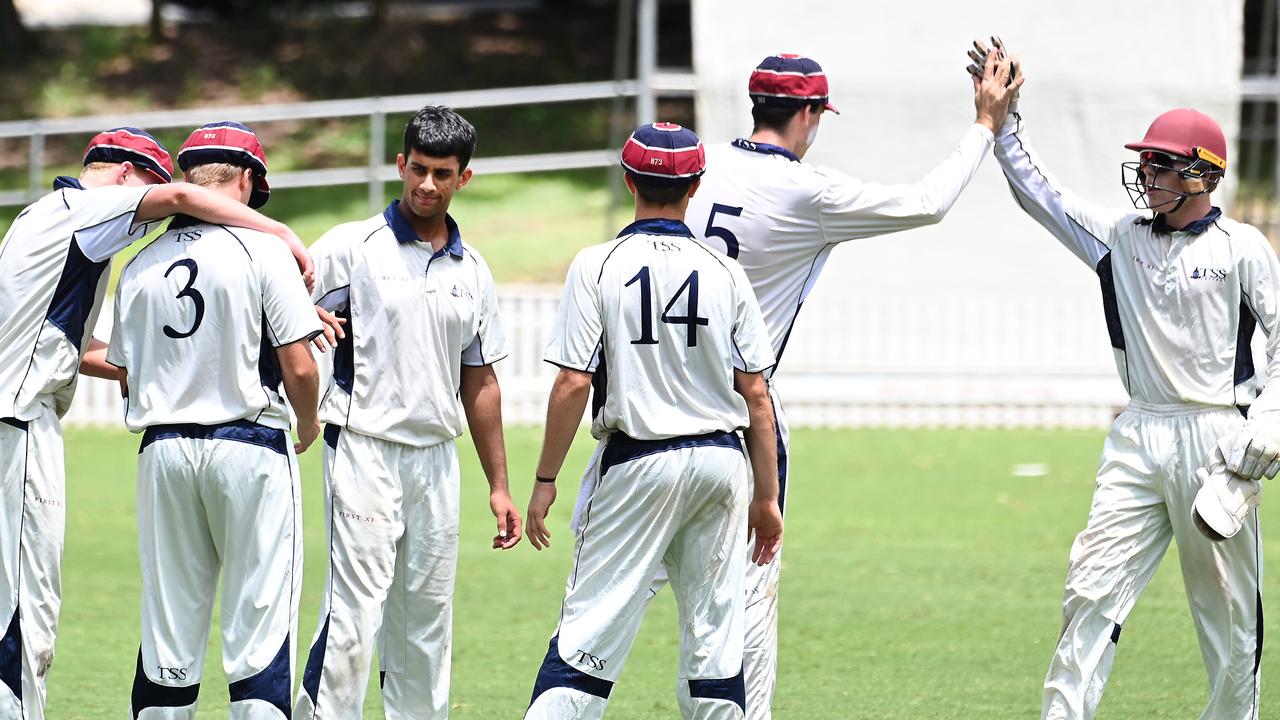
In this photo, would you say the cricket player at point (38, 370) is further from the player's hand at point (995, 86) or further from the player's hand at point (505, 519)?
the player's hand at point (995, 86)

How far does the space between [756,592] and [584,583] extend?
0.88m

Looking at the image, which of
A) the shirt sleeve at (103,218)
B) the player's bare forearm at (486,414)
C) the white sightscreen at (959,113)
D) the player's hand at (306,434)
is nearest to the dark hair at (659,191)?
the player's bare forearm at (486,414)

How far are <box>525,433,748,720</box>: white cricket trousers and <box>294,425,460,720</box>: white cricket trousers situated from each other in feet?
1.97

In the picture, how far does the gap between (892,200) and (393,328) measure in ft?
6.36

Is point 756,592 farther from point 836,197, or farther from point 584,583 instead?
point 836,197

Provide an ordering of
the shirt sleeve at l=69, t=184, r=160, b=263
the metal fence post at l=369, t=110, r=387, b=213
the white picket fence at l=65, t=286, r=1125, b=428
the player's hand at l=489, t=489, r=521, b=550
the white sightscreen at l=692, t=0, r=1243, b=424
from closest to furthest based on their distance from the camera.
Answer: the shirt sleeve at l=69, t=184, r=160, b=263 → the player's hand at l=489, t=489, r=521, b=550 → the white picket fence at l=65, t=286, r=1125, b=428 → the white sightscreen at l=692, t=0, r=1243, b=424 → the metal fence post at l=369, t=110, r=387, b=213

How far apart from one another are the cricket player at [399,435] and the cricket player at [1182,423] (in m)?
2.24

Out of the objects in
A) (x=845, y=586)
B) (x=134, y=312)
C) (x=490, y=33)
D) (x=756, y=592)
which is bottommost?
(x=845, y=586)

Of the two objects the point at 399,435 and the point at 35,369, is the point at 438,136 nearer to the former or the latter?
the point at 399,435

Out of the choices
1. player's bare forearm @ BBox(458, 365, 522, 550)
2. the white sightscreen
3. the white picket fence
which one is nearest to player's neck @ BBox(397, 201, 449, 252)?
player's bare forearm @ BBox(458, 365, 522, 550)

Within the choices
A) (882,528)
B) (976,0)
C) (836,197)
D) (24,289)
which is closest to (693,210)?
(836,197)

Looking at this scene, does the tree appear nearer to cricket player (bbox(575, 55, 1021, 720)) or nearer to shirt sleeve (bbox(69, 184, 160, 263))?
shirt sleeve (bbox(69, 184, 160, 263))

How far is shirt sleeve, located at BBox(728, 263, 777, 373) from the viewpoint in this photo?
5445mm

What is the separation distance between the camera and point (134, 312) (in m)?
5.35
